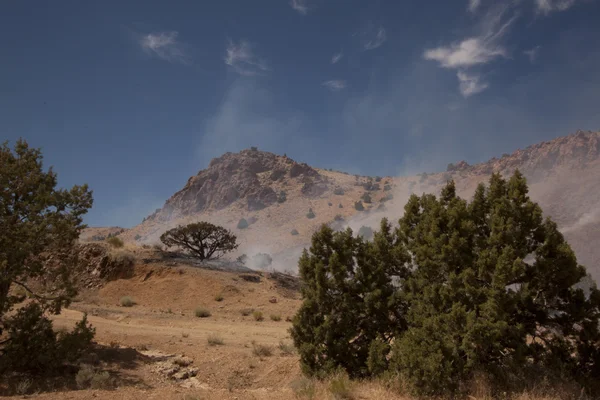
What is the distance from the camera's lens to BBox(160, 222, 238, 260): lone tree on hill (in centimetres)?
4059

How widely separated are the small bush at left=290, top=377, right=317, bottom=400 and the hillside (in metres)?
49.8

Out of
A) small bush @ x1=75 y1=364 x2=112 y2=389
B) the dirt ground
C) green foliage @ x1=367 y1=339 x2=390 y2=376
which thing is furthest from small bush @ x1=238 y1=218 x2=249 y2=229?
green foliage @ x1=367 y1=339 x2=390 y2=376

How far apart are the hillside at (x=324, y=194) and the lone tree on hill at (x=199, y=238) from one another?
2119 centimetres

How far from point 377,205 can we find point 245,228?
30312 millimetres

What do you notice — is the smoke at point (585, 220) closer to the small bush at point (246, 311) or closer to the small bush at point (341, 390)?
the small bush at point (246, 311)

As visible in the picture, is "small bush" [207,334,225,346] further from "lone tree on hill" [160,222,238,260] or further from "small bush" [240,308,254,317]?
"lone tree on hill" [160,222,238,260]

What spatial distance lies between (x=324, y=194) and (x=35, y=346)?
87614mm

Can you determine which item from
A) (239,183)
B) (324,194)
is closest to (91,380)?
(324,194)

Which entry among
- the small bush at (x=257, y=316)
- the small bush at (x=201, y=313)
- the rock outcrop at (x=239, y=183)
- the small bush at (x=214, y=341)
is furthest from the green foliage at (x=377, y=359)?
the rock outcrop at (x=239, y=183)

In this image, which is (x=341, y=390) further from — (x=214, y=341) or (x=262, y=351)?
(x=214, y=341)

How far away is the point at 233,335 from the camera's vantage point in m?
18.0

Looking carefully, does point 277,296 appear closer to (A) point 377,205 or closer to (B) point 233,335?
(B) point 233,335

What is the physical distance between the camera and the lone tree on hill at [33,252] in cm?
1075

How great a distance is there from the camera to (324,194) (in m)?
97.1
